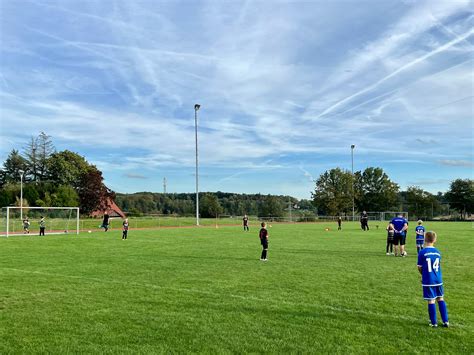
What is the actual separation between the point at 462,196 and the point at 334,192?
33.2m

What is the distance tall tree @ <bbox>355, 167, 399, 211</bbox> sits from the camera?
103 metres

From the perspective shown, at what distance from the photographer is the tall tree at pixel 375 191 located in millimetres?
102938

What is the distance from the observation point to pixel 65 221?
39.2 metres

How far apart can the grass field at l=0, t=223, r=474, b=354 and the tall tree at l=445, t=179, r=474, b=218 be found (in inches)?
3825

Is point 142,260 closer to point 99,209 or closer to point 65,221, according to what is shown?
point 65,221

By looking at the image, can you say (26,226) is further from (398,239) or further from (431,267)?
(431,267)

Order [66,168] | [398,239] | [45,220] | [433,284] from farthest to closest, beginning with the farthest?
1. [66,168]
2. [45,220]
3. [398,239]
4. [433,284]

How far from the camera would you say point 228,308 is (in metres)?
8.60

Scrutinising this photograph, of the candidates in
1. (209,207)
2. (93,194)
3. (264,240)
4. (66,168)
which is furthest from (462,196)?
(264,240)

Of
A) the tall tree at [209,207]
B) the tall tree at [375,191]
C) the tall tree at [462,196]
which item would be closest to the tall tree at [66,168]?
the tall tree at [209,207]

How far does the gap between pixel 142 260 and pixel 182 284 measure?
5.85 metres

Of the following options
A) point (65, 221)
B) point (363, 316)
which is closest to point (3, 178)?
point (65, 221)

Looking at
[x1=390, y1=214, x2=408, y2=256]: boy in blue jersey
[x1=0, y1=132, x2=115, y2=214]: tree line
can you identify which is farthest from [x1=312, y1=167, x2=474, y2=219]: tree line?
[x1=390, y1=214, x2=408, y2=256]: boy in blue jersey

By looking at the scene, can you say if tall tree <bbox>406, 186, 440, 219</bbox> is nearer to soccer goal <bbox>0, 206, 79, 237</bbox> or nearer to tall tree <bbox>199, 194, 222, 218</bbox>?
tall tree <bbox>199, 194, 222, 218</bbox>
